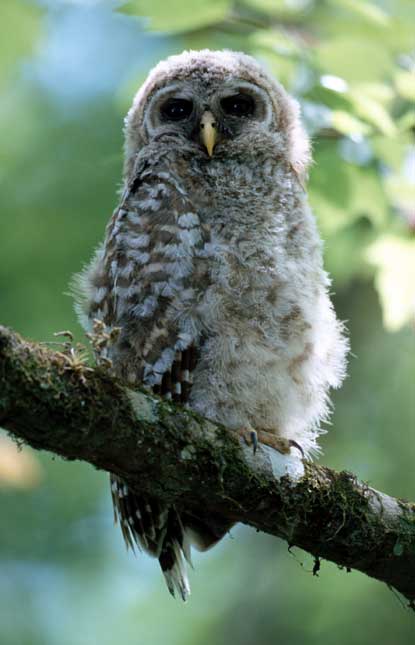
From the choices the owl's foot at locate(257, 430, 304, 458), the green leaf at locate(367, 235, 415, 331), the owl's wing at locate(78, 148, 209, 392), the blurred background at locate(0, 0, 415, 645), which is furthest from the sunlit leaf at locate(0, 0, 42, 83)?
the owl's foot at locate(257, 430, 304, 458)

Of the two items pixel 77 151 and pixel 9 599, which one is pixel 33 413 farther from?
pixel 9 599

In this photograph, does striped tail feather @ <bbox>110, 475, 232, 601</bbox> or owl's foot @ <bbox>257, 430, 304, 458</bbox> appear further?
striped tail feather @ <bbox>110, 475, 232, 601</bbox>

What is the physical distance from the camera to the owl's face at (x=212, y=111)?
3.58 m

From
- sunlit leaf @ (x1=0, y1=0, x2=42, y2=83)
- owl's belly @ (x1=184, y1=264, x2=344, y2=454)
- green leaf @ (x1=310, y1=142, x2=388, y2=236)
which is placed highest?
sunlit leaf @ (x1=0, y1=0, x2=42, y2=83)

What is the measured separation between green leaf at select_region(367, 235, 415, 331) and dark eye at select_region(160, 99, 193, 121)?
0.99 meters

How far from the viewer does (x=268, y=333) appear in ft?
9.95

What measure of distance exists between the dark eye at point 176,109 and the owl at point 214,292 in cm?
2

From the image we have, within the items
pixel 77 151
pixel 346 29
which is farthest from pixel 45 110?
pixel 346 29

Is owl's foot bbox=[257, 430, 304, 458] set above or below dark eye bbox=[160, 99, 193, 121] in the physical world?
below

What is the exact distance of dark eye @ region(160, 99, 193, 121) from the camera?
12.2 feet

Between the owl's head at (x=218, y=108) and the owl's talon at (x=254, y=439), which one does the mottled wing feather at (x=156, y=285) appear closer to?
the owl's talon at (x=254, y=439)

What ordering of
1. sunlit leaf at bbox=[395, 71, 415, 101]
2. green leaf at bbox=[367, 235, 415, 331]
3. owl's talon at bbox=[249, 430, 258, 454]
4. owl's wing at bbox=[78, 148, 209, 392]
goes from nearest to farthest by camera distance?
owl's talon at bbox=[249, 430, 258, 454], owl's wing at bbox=[78, 148, 209, 392], sunlit leaf at bbox=[395, 71, 415, 101], green leaf at bbox=[367, 235, 415, 331]

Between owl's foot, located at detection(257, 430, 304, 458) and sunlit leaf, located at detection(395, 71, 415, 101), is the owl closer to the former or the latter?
owl's foot, located at detection(257, 430, 304, 458)

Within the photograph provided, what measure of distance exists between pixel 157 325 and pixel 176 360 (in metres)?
0.14
